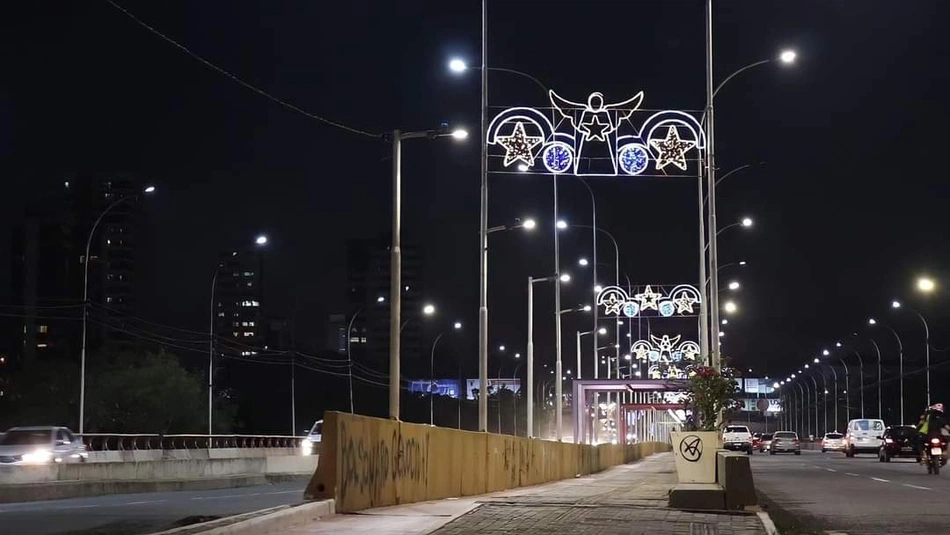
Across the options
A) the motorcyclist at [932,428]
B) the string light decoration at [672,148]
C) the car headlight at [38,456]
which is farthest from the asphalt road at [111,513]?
the motorcyclist at [932,428]

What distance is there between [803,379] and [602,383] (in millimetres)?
114459

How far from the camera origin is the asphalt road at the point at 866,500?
1798cm

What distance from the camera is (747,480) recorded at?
1894 cm

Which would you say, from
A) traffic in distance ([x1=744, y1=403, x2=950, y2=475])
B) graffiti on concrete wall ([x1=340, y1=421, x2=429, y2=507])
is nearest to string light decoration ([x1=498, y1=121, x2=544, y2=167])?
traffic in distance ([x1=744, y1=403, x2=950, y2=475])

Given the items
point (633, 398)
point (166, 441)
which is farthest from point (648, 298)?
point (633, 398)

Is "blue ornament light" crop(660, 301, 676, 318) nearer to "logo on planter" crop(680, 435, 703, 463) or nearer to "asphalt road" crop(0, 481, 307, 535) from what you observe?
"asphalt road" crop(0, 481, 307, 535)

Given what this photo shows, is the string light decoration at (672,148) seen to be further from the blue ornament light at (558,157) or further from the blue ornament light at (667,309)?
the blue ornament light at (667,309)

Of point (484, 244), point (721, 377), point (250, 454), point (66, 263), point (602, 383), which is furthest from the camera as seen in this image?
point (66, 263)

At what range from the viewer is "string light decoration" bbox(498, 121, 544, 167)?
38.4 m

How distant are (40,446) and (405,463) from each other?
2305 cm

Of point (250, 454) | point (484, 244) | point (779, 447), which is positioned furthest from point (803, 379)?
point (484, 244)

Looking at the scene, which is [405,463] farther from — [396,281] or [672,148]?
[672,148]

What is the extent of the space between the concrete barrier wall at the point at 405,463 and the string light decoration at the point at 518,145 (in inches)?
393

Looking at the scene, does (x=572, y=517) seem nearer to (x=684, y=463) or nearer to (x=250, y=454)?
(x=684, y=463)
